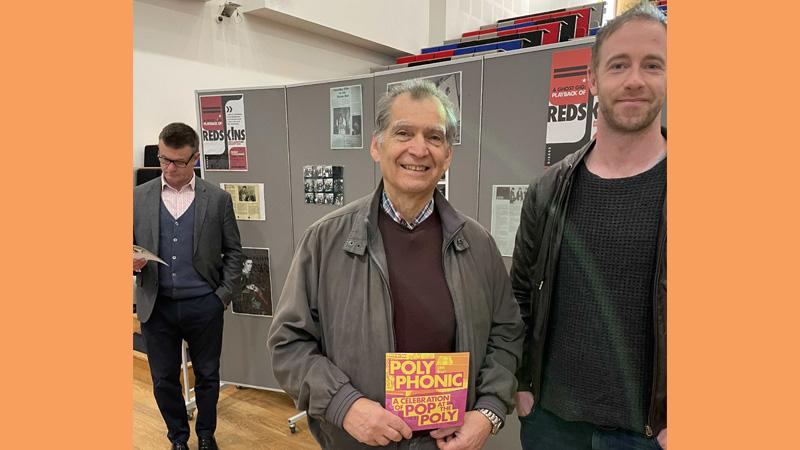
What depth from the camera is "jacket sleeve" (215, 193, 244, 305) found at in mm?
2398

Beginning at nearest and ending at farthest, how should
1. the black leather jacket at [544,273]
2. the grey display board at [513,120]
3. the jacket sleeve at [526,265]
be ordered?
the black leather jacket at [544,273], the jacket sleeve at [526,265], the grey display board at [513,120]

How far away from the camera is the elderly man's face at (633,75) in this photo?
0.89 meters

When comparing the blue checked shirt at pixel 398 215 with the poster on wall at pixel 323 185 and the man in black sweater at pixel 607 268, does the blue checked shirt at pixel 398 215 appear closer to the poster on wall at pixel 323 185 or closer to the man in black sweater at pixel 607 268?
the man in black sweater at pixel 607 268

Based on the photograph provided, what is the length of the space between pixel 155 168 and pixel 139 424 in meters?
2.01

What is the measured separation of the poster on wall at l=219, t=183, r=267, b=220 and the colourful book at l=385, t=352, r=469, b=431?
211 cm

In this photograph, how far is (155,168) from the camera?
3.58 metres

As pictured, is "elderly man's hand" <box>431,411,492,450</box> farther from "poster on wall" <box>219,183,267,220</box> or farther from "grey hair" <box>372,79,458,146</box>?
"poster on wall" <box>219,183,267,220</box>

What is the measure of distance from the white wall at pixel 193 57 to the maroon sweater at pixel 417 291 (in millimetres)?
3069

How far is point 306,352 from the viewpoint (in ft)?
3.42

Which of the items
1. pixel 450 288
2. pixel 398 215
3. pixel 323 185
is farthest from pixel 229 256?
pixel 450 288

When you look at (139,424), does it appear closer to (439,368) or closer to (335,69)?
(439,368)

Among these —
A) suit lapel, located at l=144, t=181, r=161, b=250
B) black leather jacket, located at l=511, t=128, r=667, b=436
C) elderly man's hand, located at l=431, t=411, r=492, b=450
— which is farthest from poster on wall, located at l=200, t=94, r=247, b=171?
elderly man's hand, located at l=431, t=411, r=492, b=450

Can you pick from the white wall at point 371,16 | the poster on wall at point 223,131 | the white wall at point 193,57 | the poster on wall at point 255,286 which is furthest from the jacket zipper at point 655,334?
the white wall at point 371,16

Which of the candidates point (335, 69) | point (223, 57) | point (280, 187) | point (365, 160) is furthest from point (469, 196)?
point (335, 69)
